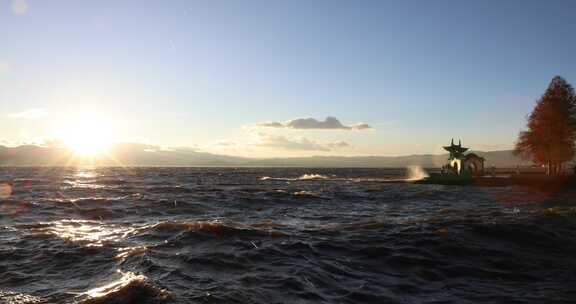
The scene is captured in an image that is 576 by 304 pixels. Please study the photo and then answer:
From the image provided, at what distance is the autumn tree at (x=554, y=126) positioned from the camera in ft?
190

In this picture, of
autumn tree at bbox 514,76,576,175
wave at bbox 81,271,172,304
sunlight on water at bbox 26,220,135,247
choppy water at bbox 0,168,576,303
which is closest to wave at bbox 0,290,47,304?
choppy water at bbox 0,168,576,303

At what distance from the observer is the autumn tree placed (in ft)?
190

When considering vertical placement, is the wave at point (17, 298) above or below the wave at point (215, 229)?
below

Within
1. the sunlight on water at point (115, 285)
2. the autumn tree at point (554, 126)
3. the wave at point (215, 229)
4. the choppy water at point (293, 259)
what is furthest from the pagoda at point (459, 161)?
the sunlight on water at point (115, 285)

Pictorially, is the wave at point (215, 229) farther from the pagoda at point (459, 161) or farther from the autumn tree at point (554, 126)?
the autumn tree at point (554, 126)

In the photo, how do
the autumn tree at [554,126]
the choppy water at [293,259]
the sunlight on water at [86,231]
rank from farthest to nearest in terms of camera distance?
the autumn tree at [554,126] < the sunlight on water at [86,231] < the choppy water at [293,259]

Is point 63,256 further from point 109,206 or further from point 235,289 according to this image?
point 109,206

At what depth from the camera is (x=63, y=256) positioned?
44.6ft

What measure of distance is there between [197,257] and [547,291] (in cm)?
939

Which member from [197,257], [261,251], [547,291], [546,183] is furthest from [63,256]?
[546,183]

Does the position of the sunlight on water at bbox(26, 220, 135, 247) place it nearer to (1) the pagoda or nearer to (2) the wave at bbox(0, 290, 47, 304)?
(2) the wave at bbox(0, 290, 47, 304)

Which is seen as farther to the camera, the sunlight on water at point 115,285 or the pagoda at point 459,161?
the pagoda at point 459,161

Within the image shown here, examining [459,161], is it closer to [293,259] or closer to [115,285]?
[293,259]

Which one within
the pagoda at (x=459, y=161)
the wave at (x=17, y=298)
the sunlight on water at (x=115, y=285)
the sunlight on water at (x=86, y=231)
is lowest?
the sunlight on water at (x=86, y=231)
